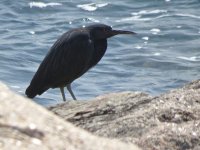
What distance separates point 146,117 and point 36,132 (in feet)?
9.21

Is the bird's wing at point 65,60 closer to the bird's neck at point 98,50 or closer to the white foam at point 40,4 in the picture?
the bird's neck at point 98,50

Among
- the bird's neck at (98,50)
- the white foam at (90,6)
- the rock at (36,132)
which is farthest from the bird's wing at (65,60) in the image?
the white foam at (90,6)

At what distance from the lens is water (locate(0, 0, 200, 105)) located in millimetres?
19094

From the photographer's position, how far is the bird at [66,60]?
1105 centimetres

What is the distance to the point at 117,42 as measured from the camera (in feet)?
77.4

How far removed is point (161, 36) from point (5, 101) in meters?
20.1

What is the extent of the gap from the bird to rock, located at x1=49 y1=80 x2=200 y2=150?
103 inches

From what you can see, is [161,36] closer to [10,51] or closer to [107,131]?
[10,51]

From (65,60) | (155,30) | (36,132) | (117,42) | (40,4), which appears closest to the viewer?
(36,132)

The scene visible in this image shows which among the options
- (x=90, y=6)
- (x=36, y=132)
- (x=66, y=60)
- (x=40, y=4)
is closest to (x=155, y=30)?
(x=90, y=6)

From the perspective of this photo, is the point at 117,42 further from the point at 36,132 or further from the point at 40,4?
the point at 36,132

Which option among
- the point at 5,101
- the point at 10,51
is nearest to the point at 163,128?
the point at 5,101

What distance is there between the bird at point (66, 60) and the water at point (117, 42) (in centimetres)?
494

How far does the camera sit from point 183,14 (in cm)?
2695
